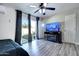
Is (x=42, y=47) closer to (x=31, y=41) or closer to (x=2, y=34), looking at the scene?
(x=31, y=41)

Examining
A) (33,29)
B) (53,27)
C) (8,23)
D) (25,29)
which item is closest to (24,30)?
(25,29)

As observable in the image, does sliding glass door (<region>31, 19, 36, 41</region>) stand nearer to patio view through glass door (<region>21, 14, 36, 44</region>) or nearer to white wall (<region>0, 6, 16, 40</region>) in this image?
patio view through glass door (<region>21, 14, 36, 44</region>)

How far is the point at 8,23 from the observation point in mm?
1066

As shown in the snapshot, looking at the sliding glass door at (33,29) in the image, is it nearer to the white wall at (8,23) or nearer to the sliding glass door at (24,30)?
the sliding glass door at (24,30)

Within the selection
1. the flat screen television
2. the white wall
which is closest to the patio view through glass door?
the white wall

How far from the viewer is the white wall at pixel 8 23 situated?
100 cm

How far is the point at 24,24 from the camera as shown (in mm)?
1222

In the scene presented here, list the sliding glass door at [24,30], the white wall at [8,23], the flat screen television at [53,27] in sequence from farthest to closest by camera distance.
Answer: the flat screen television at [53,27] < the sliding glass door at [24,30] < the white wall at [8,23]

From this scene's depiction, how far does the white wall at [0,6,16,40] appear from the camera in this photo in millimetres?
1004

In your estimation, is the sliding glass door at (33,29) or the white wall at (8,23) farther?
the sliding glass door at (33,29)

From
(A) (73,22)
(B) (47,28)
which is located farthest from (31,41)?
(A) (73,22)

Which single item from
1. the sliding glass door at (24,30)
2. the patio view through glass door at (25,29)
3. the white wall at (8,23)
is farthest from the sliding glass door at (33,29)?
the white wall at (8,23)

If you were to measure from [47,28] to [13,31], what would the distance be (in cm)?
66

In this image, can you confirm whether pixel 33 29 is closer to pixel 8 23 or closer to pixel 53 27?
pixel 8 23
